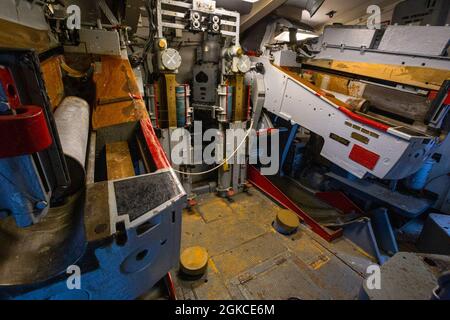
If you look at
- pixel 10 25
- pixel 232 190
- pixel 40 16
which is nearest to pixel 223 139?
pixel 232 190

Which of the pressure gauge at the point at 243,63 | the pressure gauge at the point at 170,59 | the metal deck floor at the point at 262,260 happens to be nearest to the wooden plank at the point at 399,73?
the pressure gauge at the point at 243,63

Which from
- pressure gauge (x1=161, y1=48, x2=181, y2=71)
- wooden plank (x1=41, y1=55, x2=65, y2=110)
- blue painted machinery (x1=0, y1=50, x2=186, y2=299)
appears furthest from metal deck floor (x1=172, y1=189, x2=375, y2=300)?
pressure gauge (x1=161, y1=48, x2=181, y2=71)

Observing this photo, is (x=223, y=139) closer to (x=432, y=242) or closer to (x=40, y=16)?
(x=40, y=16)

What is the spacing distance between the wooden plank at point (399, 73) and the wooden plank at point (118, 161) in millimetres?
2972

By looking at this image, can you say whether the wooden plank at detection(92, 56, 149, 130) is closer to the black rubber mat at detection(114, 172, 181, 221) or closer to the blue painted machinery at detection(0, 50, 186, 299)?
the blue painted machinery at detection(0, 50, 186, 299)

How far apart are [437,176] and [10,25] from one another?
16.0ft

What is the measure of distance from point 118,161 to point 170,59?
1815 millimetres

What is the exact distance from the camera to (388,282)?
0.87 m

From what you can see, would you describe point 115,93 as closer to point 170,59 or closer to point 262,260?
point 170,59

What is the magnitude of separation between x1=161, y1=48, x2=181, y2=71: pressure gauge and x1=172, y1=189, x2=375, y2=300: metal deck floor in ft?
6.84

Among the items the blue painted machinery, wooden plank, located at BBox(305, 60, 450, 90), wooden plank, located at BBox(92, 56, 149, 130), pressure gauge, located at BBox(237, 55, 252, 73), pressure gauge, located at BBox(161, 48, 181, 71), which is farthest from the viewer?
pressure gauge, located at BBox(237, 55, 252, 73)

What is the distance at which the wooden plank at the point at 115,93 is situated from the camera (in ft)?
4.86

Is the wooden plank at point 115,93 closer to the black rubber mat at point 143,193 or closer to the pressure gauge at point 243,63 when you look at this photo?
the black rubber mat at point 143,193

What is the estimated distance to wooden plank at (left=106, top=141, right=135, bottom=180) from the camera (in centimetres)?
118
